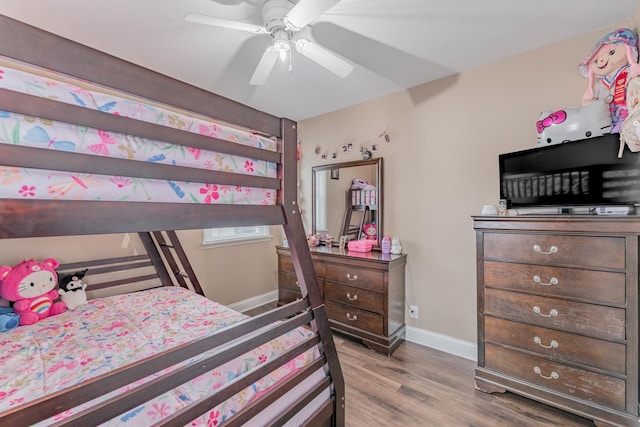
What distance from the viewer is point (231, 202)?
1.06m

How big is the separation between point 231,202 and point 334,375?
40.0 inches

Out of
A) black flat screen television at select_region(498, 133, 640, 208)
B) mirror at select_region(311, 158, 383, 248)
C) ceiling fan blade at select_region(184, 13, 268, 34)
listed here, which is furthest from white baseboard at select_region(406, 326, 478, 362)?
ceiling fan blade at select_region(184, 13, 268, 34)

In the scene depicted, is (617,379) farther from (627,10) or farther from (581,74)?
(627,10)

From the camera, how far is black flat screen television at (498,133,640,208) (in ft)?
5.25

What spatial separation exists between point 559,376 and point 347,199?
2.23m

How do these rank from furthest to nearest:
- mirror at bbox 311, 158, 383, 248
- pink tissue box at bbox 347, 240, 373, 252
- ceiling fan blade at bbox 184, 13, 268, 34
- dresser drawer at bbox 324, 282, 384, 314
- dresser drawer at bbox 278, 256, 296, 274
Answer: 1. dresser drawer at bbox 278, 256, 296, 274
2. mirror at bbox 311, 158, 383, 248
3. pink tissue box at bbox 347, 240, 373, 252
4. dresser drawer at bbox 324, 282, 384, 314
5. ceiling fan blade at bbox 184, 13, 268, 34

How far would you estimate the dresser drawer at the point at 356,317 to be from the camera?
2459 millimetres

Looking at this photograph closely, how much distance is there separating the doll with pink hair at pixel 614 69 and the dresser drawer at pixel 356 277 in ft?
6.25

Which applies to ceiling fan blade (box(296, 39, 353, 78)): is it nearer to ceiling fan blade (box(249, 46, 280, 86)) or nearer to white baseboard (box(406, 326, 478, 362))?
ceiling fan blade (box(249, 46, 280, 86))

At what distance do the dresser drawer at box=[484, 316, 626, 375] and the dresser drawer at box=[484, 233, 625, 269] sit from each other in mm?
424

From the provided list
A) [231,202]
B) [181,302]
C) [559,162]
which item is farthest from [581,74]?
[181,302]

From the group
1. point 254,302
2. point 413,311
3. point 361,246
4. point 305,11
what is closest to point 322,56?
point 305,11

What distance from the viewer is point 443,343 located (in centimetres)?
250

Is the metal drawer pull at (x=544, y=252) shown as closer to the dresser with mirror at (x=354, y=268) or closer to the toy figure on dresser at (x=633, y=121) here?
the toy figure on dresser at (x=633, y=121)
